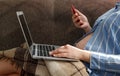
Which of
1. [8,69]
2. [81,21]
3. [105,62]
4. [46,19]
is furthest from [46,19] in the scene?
[105,62]

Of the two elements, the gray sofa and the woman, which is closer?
the woman

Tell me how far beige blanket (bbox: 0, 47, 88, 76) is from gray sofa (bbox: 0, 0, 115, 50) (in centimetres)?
22

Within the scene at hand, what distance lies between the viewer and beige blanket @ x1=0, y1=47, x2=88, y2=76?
1.15m

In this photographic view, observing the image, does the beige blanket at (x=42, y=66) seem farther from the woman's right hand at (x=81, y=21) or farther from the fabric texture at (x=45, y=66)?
the woman's right hand at (x=81, y=21)

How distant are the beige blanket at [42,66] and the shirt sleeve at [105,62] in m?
0.05

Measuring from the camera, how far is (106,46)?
1348 millimetres

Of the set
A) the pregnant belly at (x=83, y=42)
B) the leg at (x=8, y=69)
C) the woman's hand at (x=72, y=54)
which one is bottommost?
the leg at (x=8, y=69)

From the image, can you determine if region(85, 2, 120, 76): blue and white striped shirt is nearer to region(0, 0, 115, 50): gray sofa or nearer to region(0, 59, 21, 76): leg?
region(0, 0, 115, 50): gray sofa

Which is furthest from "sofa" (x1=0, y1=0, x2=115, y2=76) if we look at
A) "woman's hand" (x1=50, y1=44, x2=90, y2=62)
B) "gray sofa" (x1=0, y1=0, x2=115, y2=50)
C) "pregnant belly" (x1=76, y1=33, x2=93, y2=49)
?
"woman's hand" (x1=50, y1=44, x2=90, y2=62)

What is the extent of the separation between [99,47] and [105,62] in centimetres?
19

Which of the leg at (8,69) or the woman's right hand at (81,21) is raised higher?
the woman's right hand at (81,21)

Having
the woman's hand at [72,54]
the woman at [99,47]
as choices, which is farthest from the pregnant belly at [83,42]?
the woman's hand at [72,54]

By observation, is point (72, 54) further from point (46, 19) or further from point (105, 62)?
point (46, 19)

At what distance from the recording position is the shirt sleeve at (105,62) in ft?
3.83
